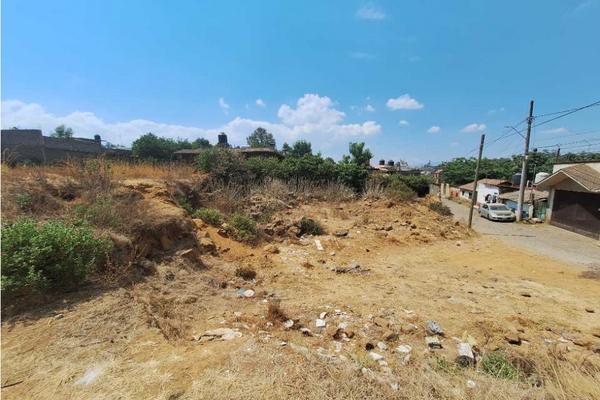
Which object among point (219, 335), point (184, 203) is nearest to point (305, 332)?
point (219, 335)

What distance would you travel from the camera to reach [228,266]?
22.5 ft

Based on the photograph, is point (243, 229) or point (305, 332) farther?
point (243, 229)

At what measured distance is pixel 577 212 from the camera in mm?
15180

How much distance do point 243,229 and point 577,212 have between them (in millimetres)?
18906

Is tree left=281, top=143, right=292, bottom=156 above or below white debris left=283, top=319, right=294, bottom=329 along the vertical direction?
above

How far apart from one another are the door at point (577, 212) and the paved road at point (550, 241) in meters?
0.46

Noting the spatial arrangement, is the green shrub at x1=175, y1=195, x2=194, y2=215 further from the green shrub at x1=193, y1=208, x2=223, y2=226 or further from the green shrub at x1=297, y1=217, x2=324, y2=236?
the green shrub at x1=297, y1=217, x2=324, y2=236

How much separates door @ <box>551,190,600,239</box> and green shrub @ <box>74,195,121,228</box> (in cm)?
2067

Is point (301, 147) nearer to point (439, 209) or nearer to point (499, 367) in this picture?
point (439, 209)

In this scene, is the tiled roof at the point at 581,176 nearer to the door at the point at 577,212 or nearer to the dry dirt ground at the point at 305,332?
the door at the point at 577,212

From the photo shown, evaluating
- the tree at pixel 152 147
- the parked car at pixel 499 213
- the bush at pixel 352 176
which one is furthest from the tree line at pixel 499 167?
the tree at pixel 152 147

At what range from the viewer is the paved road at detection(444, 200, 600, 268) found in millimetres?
10155

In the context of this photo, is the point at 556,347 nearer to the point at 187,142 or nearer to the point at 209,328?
the point at 209,328

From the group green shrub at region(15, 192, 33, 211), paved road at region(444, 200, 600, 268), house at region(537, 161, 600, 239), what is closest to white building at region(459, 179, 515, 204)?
house at region(537, 161, 600, 239)
